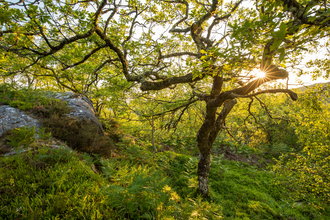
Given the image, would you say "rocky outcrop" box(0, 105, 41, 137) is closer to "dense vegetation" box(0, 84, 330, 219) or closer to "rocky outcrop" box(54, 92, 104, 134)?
"dense vegetation" box(0, 84, 330, 219)

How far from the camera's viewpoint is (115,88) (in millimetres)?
6172

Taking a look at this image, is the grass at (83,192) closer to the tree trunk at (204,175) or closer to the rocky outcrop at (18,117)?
the tree trunk at (204,175)

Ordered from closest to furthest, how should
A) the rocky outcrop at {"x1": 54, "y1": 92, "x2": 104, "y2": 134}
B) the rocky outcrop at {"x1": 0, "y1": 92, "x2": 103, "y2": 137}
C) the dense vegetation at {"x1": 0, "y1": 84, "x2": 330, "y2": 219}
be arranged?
the dense vegetation at {"x1": 0, "y1": 84, "x2": 330, "y2": 219} < the rocky outcrop at {"x1": 0, "y1": 92, "x2": 103, "y2": 137} < the rocky outcrop at {"x1": 54, "y1": 92, "x2": 104, "y2": 134}

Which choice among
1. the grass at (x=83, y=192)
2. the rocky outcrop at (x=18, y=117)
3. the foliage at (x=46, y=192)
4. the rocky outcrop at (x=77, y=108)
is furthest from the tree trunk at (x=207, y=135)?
the rocky outcrop at (x=18, y=117)

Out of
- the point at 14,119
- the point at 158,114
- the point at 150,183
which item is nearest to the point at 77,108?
the point at 14,119

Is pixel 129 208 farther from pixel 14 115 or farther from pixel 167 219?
pixel 14 115

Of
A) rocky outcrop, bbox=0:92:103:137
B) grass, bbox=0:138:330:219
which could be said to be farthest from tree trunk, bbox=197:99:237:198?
rocky outcrop, bbox=0:92:103:137

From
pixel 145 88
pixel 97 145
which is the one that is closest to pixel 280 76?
pixel 145 88

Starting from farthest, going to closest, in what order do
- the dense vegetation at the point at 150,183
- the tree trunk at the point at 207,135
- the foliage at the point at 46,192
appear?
1. the tree trunk at the point at 207,135
2. the dense vegetation at the point at 150,183
3. the foliage at the point at 46,192

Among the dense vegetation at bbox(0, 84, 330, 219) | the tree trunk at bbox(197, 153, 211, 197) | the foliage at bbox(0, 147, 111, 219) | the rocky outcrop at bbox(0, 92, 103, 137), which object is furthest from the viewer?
the tree trunk at bbox(197, 153, 211, 197)

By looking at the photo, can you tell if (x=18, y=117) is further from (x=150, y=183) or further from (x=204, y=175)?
(x=204, y=175)

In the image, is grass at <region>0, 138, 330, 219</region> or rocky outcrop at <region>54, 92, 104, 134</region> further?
rocky outcrop at <region>54, 92, 104, 134</region>

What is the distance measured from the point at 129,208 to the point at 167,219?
593 millimetres

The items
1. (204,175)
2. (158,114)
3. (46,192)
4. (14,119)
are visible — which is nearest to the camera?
(46,192)
